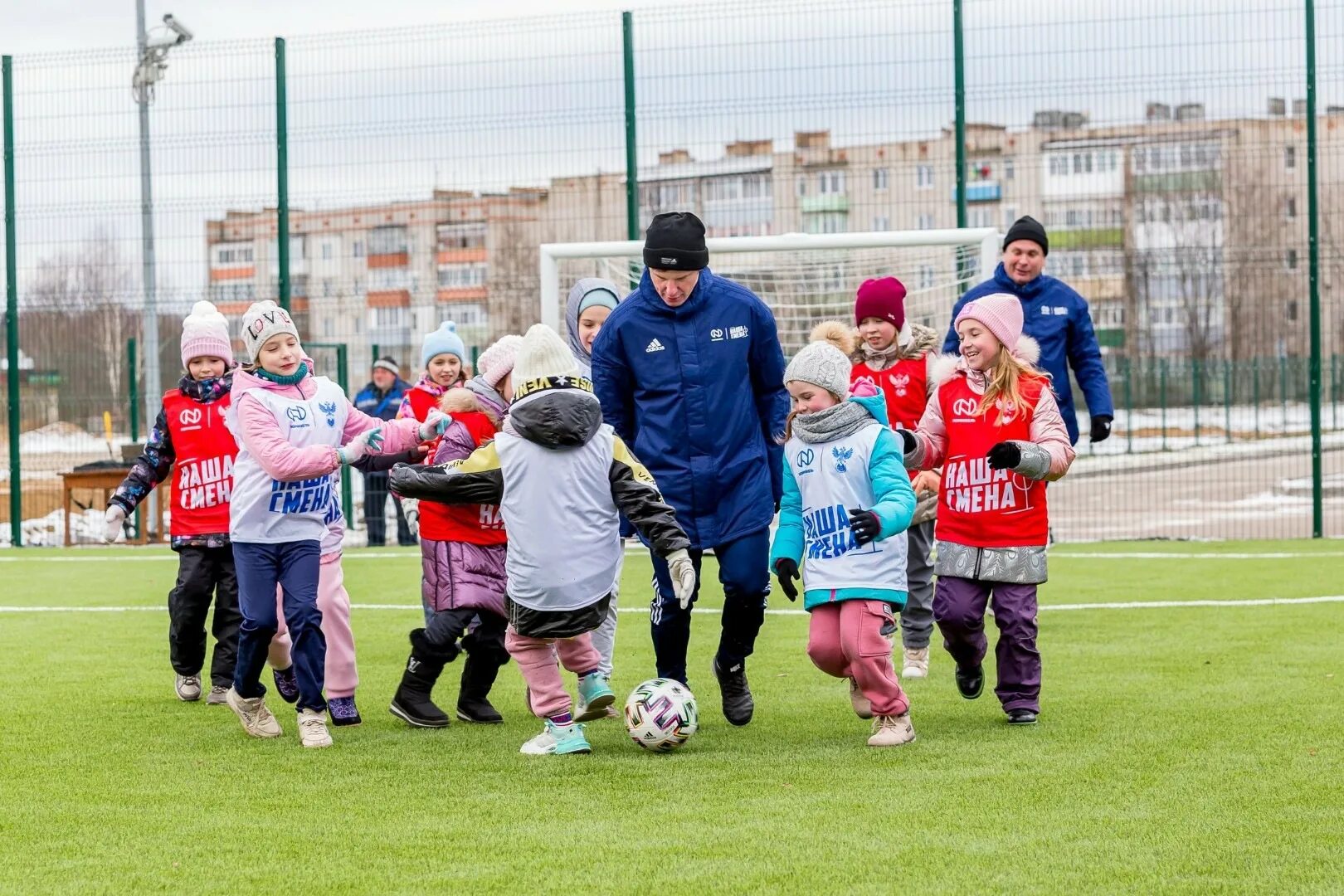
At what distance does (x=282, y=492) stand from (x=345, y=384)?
34.0ft

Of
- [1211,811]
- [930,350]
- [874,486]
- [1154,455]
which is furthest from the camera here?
[1154,455]

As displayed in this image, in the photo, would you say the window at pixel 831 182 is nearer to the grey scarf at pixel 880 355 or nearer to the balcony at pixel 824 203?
the balcony at pixel 824 203

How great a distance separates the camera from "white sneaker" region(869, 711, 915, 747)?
587 centimetres

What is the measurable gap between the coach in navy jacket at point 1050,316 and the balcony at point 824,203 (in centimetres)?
587

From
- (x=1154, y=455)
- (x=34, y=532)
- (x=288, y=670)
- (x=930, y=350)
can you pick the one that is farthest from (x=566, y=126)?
(x=1154, y=455)

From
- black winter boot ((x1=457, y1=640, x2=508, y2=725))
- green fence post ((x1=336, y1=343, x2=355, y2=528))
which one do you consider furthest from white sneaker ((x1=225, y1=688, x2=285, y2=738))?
green fence post ((x1=336, y1=343, x2=355, y2=528))

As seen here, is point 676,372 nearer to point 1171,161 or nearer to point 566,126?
point 566,126

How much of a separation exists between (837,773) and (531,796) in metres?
0.96

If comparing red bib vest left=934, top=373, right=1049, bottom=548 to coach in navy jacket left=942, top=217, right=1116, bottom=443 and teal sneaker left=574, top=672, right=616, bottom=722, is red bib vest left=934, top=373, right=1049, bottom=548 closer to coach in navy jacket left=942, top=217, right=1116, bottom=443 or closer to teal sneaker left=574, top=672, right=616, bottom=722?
teal sneaker left=574, top=672, right=616, bottom=722

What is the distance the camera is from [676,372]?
20.3ft

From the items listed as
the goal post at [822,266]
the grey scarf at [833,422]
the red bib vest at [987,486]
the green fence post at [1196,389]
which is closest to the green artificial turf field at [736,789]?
the red bib vest at [987,486]

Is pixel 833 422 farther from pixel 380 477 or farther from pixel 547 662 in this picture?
pixel 380 477

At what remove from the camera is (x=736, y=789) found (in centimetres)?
520

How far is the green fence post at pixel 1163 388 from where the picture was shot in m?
19.8
